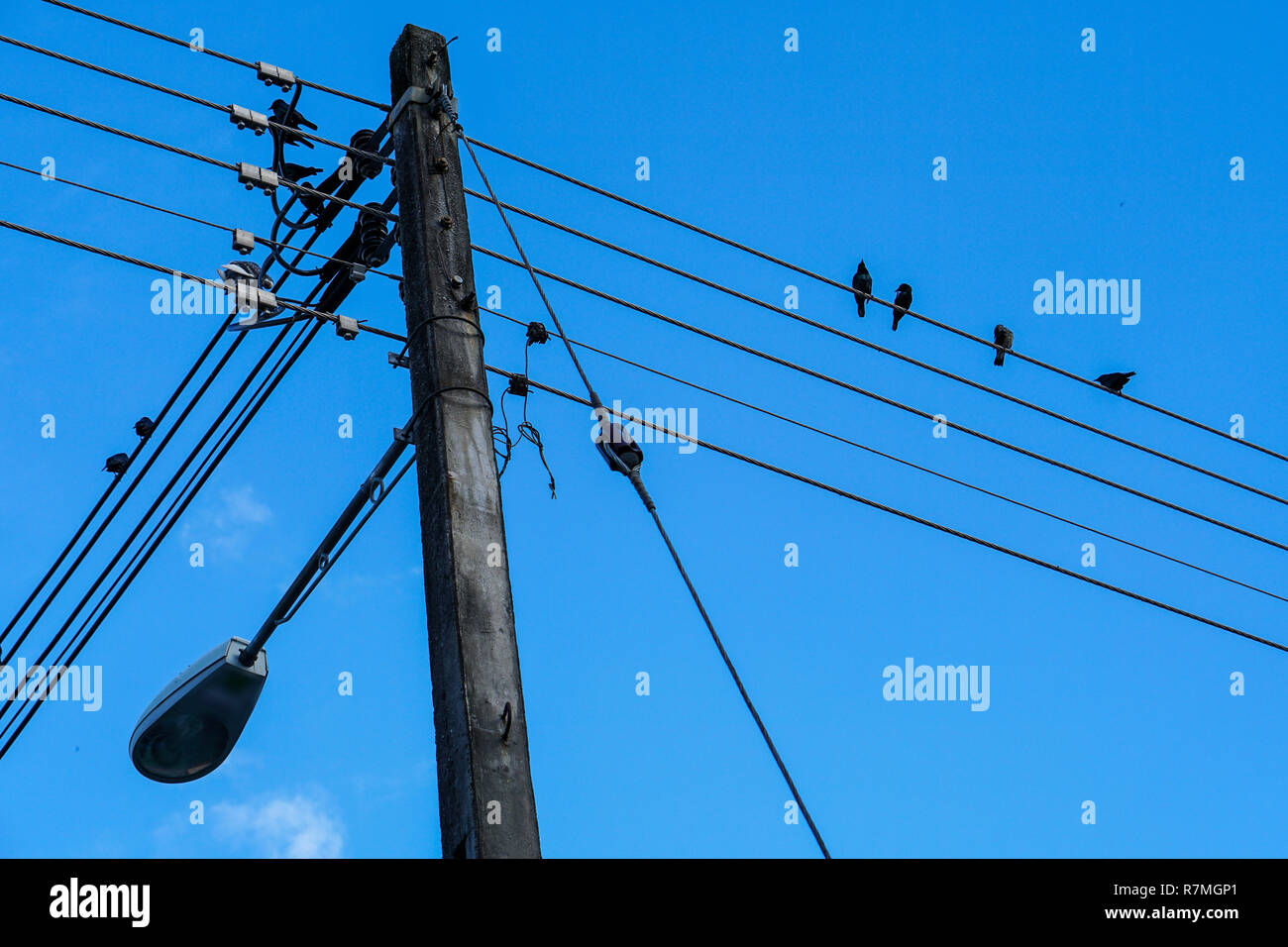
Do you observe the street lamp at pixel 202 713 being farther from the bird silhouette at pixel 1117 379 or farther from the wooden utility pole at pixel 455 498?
the bird silhouette at pixel 1117 379

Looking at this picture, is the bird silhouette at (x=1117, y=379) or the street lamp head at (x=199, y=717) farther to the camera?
the bird silhouette at (x=1117, y=379)

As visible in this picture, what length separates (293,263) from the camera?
9.27 metres

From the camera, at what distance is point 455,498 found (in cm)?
677

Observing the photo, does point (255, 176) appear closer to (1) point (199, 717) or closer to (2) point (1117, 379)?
(1) point (199, 717)

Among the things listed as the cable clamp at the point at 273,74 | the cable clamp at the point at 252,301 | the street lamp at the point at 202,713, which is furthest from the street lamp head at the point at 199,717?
the cable clamp at the point at 273,74

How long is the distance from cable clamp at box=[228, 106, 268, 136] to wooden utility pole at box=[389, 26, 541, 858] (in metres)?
1.12

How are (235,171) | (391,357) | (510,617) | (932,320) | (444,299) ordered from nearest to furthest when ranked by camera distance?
(510,617) → (444,299) → (391,357) → (235,171) → (932,320)

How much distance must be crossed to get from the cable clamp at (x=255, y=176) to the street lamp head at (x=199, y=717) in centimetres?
251

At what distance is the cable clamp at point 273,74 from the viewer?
29.7 feet

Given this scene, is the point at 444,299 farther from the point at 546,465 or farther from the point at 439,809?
the point at 439,809

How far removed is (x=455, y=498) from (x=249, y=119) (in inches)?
129

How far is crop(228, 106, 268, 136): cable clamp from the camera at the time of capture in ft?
29.3
